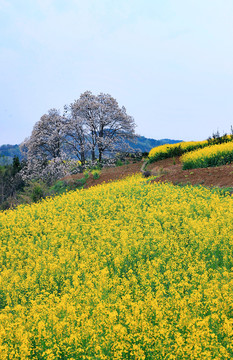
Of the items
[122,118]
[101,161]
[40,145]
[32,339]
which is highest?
[122,118]

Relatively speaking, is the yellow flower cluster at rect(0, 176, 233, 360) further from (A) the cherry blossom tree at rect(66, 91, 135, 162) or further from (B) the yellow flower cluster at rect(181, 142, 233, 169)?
(A) the cherry blossom tree at rect(66, 91, 135, 162)

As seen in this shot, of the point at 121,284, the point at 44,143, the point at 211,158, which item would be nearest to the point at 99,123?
the point at 44,143

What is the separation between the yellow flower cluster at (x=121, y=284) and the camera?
363cm

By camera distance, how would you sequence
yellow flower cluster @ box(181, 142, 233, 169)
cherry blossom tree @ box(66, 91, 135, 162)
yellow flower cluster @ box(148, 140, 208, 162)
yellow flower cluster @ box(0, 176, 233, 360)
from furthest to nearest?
cherry blossom tree @ box(66, 91, 135, 162), yellow flower cluster @ box(148, 140, 208, 162), yellow flower cluster @ box(181, 142, 233, 169), yellow flower cluster @ box(0, 176, 233, 360)

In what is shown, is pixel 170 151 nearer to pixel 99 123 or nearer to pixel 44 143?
pixel 99 123

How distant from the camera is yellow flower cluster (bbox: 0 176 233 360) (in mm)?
3629

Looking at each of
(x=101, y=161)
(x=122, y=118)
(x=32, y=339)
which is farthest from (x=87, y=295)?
(x=122, y=118)

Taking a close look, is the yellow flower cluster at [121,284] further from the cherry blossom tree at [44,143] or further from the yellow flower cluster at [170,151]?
the cherry blossom tree at [44,143]

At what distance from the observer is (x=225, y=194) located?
459 inches

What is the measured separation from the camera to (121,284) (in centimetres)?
544

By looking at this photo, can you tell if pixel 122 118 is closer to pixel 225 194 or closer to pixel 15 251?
pixel 225 194

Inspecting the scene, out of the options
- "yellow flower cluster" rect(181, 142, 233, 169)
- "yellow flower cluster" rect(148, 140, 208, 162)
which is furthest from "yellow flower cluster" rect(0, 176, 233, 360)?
"yellow flower cluster" rect(148, 140, 208, 162)

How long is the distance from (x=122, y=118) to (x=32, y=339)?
2855 cm

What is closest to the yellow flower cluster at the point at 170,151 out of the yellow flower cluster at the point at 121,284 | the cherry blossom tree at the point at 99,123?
the cherry blossom tree at the point at 99,123
